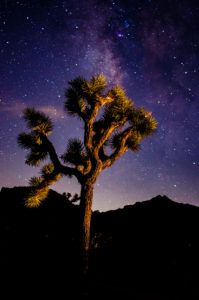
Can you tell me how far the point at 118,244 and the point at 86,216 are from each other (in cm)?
352

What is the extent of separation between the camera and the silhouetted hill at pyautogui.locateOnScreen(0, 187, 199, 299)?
15.1 ft

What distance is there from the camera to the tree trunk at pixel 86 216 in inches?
176

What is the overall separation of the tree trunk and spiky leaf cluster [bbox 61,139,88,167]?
1.55 m

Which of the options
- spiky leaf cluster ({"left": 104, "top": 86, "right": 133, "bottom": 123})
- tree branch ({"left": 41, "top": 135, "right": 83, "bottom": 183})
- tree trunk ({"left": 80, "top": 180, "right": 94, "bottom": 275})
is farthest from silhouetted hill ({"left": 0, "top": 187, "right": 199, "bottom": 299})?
spiky leaf cluster ({"left": 104, "top": 86, "right": 133, "bottom": 123})

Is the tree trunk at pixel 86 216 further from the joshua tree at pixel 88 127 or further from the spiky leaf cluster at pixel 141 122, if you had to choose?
Result: the spiky leaf cluster at pixel 141 122

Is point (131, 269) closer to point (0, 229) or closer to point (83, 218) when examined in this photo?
point (83, 218)

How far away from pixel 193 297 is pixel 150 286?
3.70 ft

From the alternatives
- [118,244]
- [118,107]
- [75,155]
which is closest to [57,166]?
[75,155]

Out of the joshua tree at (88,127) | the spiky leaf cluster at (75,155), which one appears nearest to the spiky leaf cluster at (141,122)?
the joshua tree at (88,127)

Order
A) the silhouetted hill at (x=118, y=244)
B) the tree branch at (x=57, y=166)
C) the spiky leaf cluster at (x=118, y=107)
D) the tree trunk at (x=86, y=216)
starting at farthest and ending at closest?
the spiky leaf cluster at (x=118, y=107) < the tree branch at (x=57, y=166) < the silhouetted hill at (x=118, y=244) < the tree trunk at (x=86, y=216)

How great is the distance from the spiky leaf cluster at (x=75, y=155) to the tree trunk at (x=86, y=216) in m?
1.55

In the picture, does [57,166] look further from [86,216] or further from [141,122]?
[141,122]

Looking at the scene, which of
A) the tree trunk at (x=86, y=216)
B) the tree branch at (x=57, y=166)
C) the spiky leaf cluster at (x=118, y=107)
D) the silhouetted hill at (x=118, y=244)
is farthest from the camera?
the spiky leaf cluster at (x=118, y=107)

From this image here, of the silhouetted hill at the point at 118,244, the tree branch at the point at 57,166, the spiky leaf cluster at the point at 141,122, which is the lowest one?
the silhouetted hill at the point at 118,244
